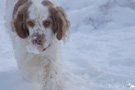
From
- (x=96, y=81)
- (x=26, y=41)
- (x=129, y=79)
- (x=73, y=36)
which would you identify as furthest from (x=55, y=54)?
(x=73, y=36)

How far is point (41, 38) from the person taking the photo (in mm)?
2504

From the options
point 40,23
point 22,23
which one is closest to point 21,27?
point 22,23

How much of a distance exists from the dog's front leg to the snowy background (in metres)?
0.17

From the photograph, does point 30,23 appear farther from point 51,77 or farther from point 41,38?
point 51,77

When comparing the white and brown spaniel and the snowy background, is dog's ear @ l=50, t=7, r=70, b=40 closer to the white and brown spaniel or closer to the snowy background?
the white and brown spaniel

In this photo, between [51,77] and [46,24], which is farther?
[51,77]

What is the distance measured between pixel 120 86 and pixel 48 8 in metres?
1.27

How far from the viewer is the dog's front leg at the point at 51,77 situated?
2.98m

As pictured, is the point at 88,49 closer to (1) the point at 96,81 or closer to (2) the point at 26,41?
(1) the point at 96,81

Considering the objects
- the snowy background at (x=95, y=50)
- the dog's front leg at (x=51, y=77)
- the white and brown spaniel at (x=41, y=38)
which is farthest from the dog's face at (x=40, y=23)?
the snowy background at (x=95, y=50)

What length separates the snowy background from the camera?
3.29 metres

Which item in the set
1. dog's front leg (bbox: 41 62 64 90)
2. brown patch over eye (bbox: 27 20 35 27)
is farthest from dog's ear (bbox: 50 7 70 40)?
dog's front leg (bbox: 41 62 64 90)

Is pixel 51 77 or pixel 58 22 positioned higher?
pixel 58 22

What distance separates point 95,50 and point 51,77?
153cm
